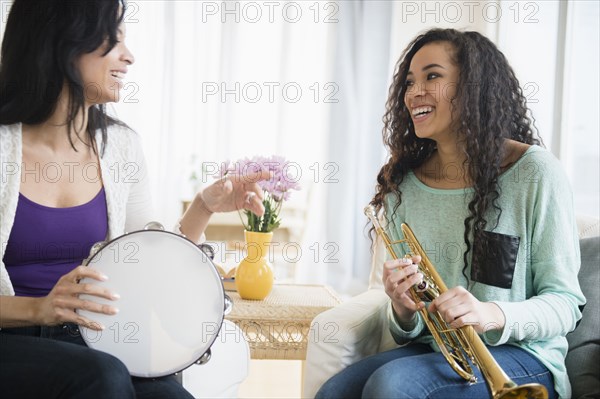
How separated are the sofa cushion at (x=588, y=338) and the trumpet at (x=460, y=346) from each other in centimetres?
29

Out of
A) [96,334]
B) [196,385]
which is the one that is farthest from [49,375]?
[196,385]

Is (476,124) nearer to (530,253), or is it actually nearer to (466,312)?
(530,253)

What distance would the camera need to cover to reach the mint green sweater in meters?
1.33

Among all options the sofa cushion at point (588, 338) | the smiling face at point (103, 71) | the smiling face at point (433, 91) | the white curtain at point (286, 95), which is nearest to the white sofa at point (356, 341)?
the sofa cushion at point (588, 338)

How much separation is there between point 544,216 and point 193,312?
2.53ft

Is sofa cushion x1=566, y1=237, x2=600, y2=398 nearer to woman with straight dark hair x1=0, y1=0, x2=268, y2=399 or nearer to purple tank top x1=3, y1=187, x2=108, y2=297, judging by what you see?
woman with straight dark hair x1=0, y1=0, x2=268, y2=399

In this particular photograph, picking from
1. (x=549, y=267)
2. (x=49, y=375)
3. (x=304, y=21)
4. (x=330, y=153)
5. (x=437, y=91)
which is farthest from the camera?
(x=304, y=21)

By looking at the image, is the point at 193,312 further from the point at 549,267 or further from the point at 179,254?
the point at 549,267

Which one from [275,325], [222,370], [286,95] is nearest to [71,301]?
[222,370]

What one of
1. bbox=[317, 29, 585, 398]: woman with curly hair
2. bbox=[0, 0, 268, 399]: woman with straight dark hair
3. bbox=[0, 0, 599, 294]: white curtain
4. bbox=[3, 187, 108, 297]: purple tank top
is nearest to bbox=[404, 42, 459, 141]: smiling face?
bbox=[317, 29, 585, 398]: woman with curly hair

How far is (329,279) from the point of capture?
15.1 feet

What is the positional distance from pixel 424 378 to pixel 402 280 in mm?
202

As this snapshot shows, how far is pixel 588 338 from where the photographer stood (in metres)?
1.50

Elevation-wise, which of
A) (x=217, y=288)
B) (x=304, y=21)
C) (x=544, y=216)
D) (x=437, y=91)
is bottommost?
(x=217, y=288)
